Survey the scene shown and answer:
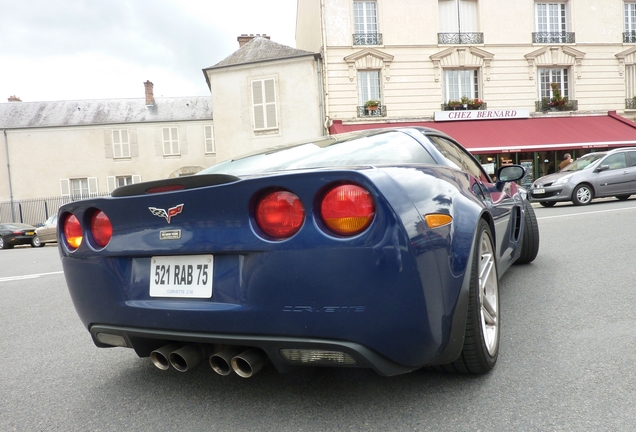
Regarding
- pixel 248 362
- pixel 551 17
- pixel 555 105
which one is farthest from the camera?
pixel 551 17

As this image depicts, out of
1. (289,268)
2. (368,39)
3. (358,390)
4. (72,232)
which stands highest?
(368,39)

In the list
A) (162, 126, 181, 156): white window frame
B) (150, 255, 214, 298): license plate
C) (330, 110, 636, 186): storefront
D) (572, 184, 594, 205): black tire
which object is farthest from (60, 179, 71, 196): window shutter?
(150, 255, 214, 298): license plate

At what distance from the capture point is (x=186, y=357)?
7.16 feet

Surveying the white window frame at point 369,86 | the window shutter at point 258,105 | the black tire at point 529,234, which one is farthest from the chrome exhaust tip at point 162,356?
the window shutter at point 258,105

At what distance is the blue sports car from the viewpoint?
1.85m

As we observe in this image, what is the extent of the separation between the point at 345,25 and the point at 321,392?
19589mm

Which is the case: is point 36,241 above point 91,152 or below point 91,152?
below

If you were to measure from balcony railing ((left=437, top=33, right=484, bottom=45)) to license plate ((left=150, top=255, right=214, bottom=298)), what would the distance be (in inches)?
815

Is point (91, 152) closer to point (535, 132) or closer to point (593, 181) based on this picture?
point (535, 132)

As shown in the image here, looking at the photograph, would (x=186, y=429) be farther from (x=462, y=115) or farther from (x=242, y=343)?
(x=462, y=115)

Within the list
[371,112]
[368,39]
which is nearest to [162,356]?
[371,112]

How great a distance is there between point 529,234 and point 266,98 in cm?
1743

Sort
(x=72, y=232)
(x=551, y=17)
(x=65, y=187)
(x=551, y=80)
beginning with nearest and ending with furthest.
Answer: (x=72, y=232) → (x=551, y=17) → (x=551, y=80) → (x=65, y=187)

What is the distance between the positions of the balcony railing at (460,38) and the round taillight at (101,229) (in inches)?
809
